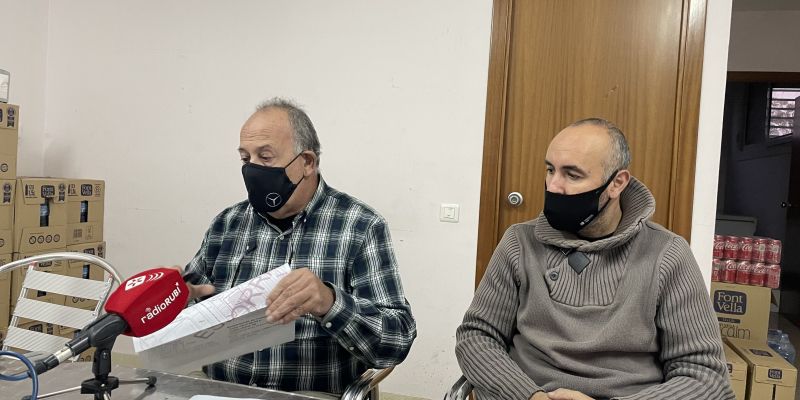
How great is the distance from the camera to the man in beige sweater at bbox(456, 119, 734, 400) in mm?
1372

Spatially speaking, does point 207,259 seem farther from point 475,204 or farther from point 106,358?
point 475,204

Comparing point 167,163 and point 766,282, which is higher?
point 167,163

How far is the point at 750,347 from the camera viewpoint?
2.96 m

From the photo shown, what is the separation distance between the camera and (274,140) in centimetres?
150

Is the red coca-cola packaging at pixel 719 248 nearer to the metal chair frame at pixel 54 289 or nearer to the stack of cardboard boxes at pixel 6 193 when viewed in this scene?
the metal chair frame at pixel 54 289

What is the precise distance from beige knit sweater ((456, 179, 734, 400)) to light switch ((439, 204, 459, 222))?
1203mm

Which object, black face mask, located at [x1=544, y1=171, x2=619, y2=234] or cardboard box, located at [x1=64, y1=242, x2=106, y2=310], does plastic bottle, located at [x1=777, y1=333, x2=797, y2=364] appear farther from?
cardboard box, located at [x1=64, y1=242, x2=106, y2=310]

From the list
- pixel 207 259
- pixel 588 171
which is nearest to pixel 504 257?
pixel 588 171

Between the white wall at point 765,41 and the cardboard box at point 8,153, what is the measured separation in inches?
187

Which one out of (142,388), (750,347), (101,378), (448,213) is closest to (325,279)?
(142,388)

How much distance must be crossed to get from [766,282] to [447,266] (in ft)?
6.24

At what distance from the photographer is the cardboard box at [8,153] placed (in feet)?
8.25

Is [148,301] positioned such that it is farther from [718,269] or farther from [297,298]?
[718,269]

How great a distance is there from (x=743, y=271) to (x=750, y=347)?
0.53 m
